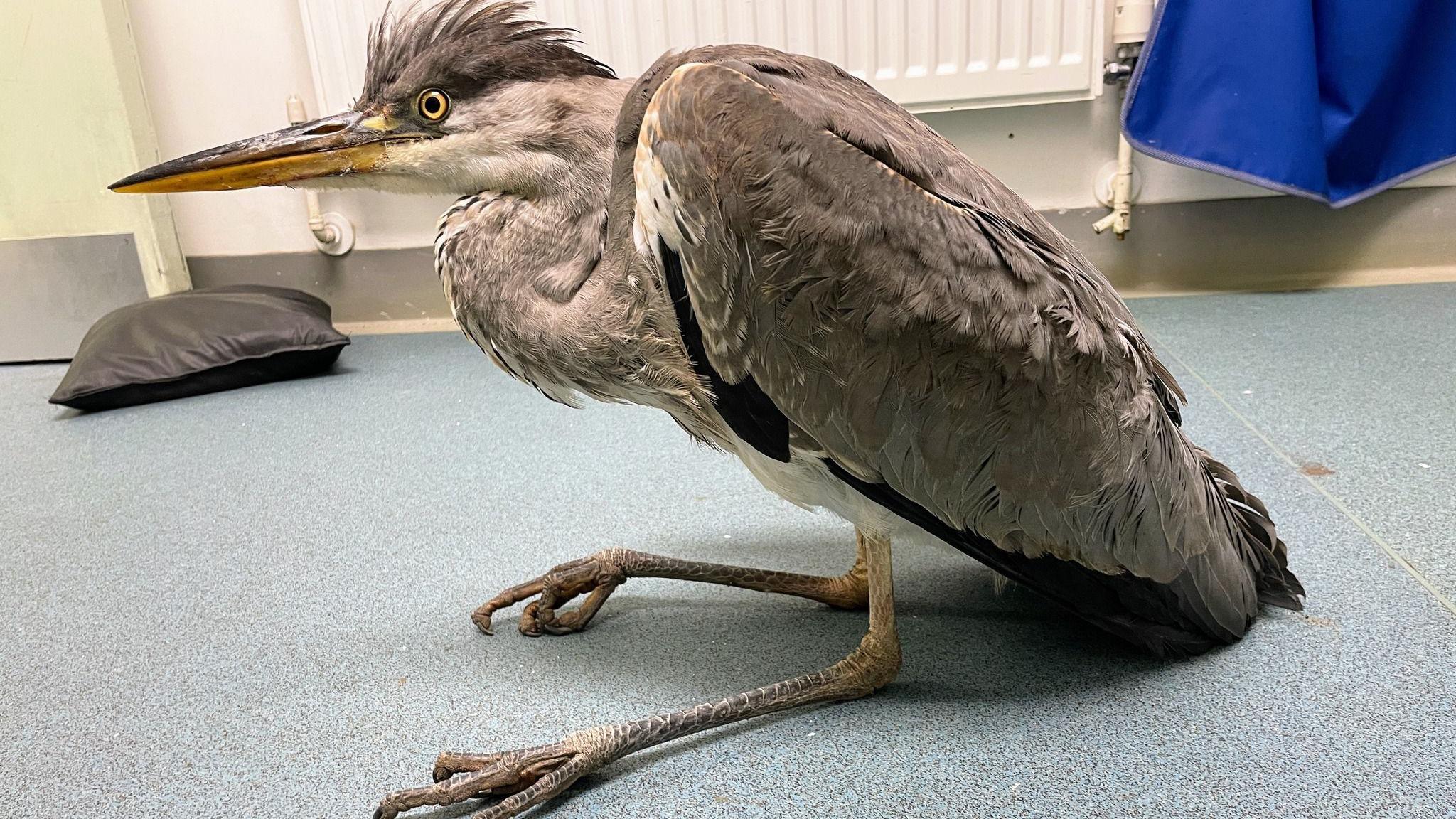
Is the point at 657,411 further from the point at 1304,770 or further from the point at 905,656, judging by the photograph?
the point at 1304,770

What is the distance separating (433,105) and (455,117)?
0.04 meters

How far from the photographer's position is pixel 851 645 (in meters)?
1.40

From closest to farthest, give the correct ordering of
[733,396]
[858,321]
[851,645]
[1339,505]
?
[858,321] < [733,396] < [851,645] < [1339,505]

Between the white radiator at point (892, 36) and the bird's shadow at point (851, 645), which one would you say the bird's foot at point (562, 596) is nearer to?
the bird's shadow at point (851, 645)

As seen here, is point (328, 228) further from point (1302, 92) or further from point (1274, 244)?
point (1274, 244)

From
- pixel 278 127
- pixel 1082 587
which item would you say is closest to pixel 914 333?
pixel 1082 587

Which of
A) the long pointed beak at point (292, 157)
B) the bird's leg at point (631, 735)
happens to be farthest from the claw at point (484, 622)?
the long pointed beak at point (292, 157)

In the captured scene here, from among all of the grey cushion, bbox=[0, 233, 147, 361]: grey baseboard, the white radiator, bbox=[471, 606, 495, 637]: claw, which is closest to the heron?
bbox=[471, 606, 495, 637]: claw

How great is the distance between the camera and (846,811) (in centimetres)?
106

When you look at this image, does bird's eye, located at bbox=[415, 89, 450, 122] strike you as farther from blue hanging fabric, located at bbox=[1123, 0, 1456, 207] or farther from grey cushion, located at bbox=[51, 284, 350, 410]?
blue hanging fabric, located at bbox=[1123, 0, 1456, 207]

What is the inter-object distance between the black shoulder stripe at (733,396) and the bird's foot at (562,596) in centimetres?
45

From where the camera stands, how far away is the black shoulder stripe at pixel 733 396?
1.08m

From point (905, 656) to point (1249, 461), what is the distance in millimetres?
984

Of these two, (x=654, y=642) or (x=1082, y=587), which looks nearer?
(x=1082, y=587)
